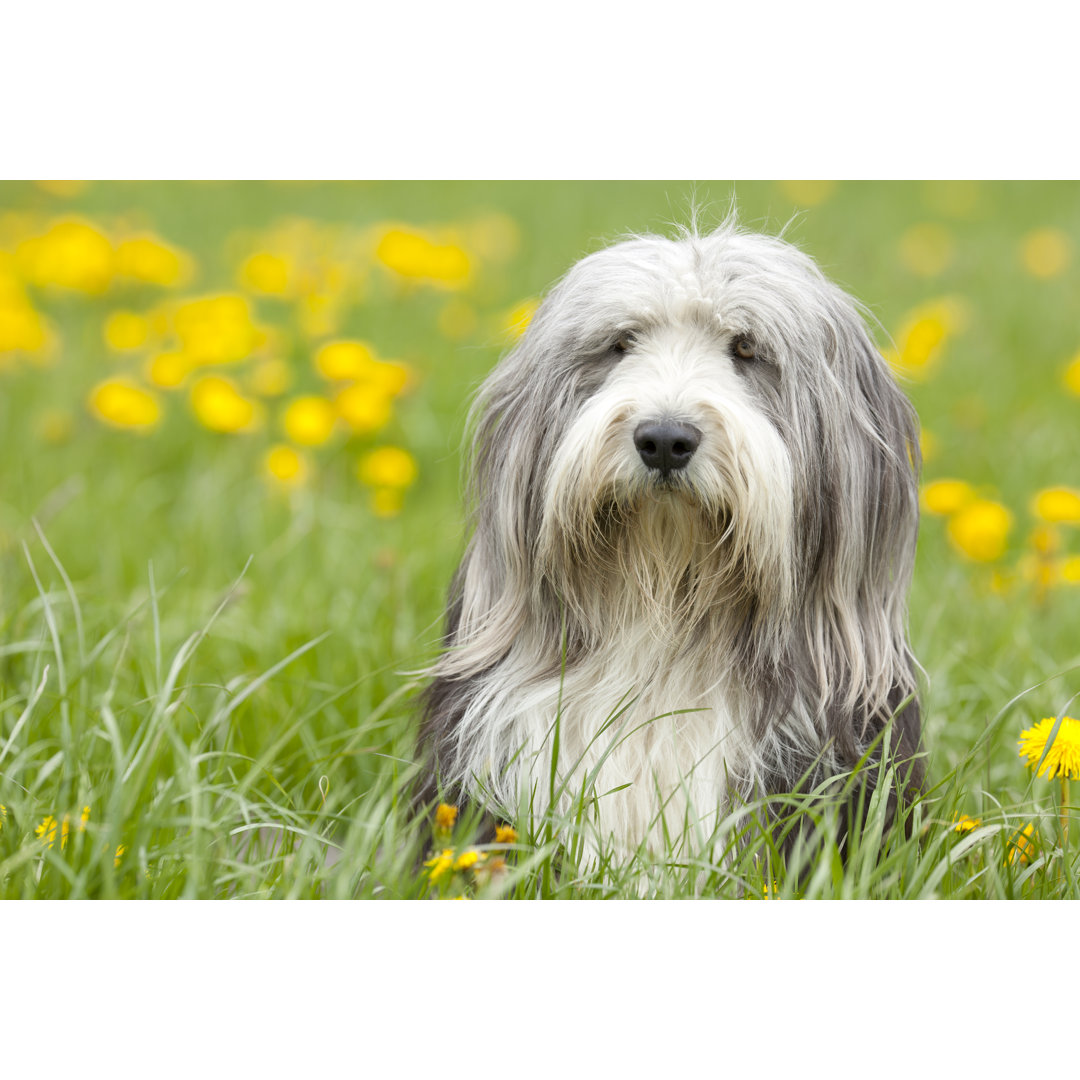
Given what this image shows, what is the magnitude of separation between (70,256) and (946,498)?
4.49 metres

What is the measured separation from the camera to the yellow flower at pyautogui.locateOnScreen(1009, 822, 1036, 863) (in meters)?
2.89

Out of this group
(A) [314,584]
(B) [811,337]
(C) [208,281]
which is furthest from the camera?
(C) [208,281]

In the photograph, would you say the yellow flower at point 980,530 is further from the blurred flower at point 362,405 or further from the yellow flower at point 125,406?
the yellow flower at point 125,406

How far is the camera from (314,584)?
4879 millimetres

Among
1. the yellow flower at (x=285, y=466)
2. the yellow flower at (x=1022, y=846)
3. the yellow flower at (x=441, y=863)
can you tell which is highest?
the yellow flower at (x=285, y=466)

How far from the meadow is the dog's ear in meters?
0.31

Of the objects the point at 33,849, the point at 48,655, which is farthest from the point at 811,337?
the point at 48,655

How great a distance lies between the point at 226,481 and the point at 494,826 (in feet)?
10.8

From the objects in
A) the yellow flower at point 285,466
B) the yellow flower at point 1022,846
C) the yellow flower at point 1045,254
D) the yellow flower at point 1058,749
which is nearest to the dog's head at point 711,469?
the yellow flower at point 1058,749

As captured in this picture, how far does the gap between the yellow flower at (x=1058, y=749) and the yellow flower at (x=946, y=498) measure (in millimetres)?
1772

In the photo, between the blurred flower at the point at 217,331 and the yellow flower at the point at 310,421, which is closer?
the yellow flower at the point at 310,421

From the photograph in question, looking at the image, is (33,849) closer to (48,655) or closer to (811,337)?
(48,655)

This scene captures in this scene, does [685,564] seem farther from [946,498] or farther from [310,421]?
[310,421]

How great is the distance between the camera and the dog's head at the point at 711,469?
8.65 feet
